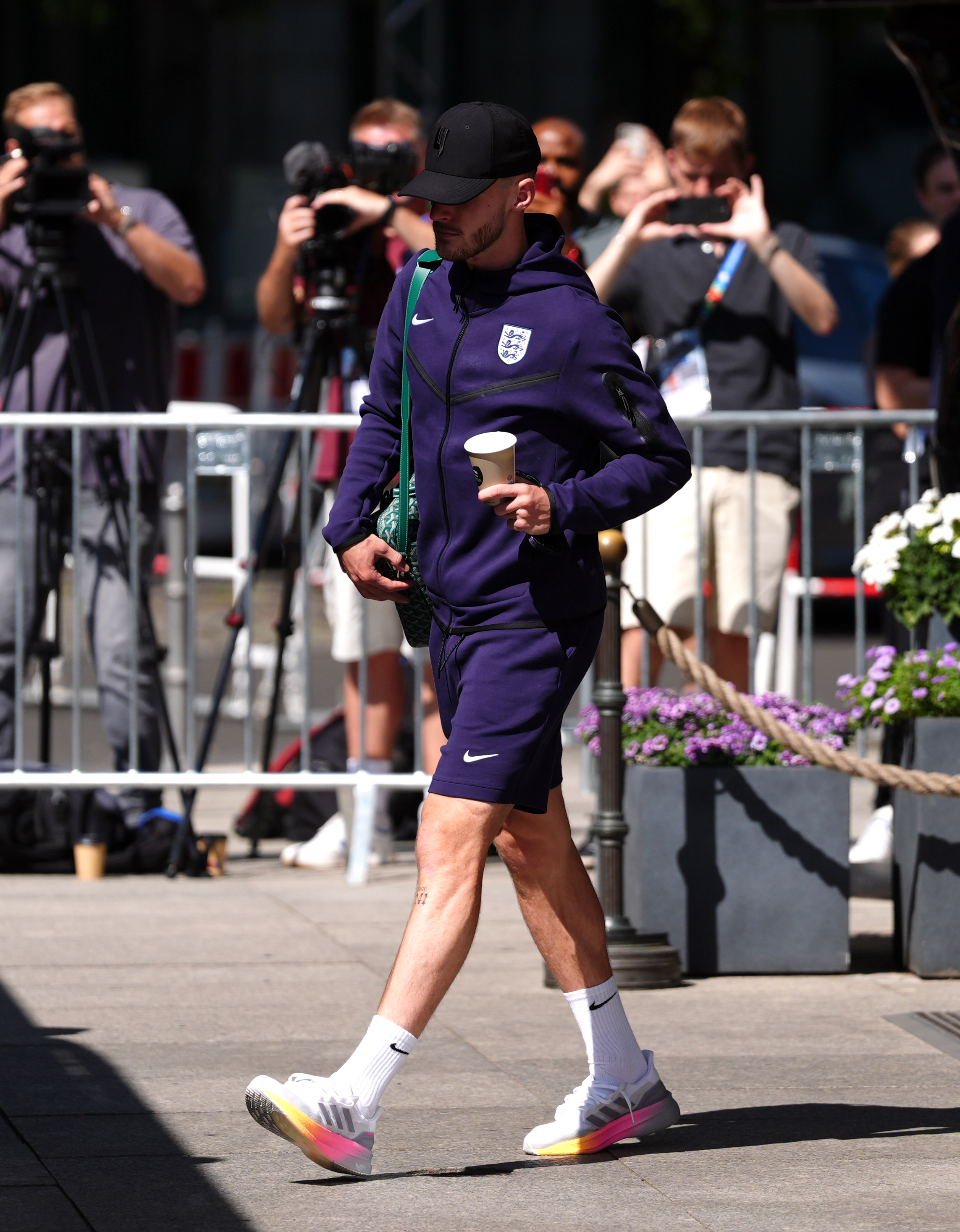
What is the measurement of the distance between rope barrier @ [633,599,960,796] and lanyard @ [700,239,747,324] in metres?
1.89

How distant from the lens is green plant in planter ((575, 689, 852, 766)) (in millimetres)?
6262

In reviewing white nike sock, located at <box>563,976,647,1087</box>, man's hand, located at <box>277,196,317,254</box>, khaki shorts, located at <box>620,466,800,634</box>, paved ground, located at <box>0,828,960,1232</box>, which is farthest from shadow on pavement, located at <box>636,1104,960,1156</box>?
man's hand, located at <box>277,196,317,254</box>

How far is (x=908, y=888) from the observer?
627 centimetres

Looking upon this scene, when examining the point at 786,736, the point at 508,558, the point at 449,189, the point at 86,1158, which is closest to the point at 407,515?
the point at 508,558

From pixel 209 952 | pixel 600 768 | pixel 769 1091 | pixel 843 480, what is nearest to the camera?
pixel 769 1091

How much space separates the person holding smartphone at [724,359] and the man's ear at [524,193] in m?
3.18

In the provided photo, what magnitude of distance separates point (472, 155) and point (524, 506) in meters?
0.70

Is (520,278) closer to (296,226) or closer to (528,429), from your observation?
(528,429)

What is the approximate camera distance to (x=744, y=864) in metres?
6.22

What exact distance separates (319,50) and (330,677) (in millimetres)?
11381

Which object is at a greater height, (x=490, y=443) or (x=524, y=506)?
(x=490, y=443)

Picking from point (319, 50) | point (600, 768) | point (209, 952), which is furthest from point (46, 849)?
point (319, 50)

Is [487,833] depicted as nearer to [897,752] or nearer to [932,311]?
[897,752]

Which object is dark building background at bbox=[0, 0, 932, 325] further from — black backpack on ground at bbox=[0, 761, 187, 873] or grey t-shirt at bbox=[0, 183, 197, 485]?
black backpack on ground at bbox=[0, 761, 187, 873]
